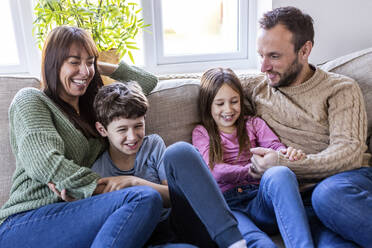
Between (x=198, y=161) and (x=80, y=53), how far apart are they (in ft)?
2.01

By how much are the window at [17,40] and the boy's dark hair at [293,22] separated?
53.5 inches

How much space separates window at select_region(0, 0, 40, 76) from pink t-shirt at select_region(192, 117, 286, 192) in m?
1.19

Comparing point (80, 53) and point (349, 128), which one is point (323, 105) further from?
point (80, 53)

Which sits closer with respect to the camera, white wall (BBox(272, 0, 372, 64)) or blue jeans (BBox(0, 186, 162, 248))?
blue jeans (BBox(0, 186, 162, 248))

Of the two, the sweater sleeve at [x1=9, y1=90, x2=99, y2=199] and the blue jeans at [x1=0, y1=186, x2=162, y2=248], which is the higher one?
the sweater sleeve at [x1=9, y1=90, x2=99, y2=199]

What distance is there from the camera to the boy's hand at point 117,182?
1247mm

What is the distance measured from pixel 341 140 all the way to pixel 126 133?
0.84 m

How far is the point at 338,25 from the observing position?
2.06m

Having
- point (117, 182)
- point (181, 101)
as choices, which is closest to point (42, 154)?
point (117, 182)

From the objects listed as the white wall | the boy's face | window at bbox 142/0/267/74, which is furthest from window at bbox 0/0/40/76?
the white wall

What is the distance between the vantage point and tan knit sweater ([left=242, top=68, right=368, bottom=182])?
136cm

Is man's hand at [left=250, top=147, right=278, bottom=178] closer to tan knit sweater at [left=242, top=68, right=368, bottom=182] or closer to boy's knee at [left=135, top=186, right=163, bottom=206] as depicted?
tan knit sweater at [left=242, top=68, right=368, bottom=182]

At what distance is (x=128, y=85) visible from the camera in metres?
1.42

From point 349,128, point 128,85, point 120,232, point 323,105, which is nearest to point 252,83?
point 323,105
